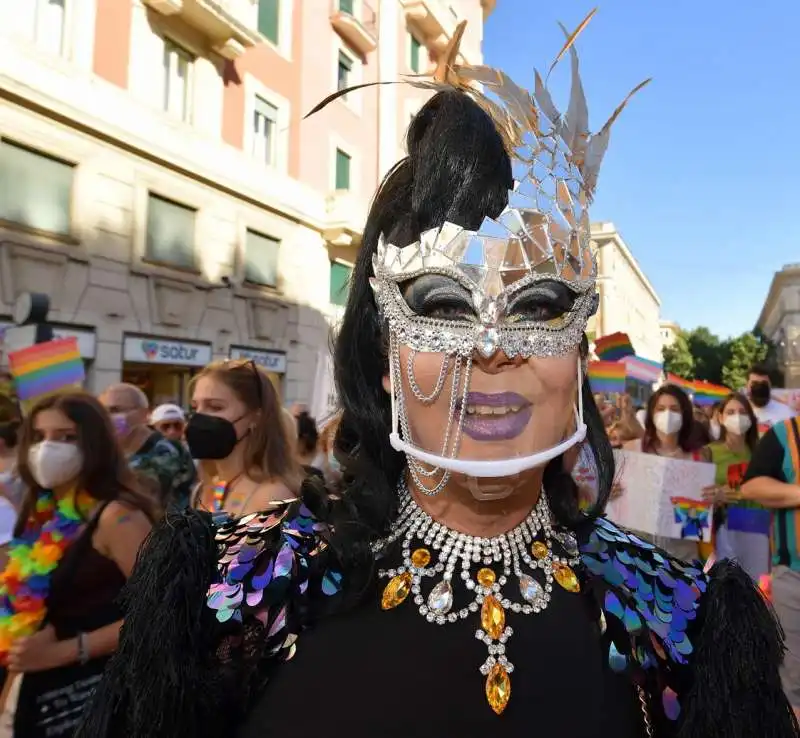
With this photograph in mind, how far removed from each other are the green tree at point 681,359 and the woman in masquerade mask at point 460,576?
148 feet

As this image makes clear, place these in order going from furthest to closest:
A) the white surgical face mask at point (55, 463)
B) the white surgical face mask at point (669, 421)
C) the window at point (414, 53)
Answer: the window at point (414, 53) → the white surgical face mask at point (669, 421) → the white surgical face mask at point (55, 463)

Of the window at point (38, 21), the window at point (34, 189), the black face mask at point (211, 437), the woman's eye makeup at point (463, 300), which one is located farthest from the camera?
the window at point (34, 189)

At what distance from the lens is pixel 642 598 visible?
1208mm

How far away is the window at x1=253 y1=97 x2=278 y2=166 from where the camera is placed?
497 inches

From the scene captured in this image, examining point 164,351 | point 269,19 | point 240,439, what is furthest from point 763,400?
point 269,19

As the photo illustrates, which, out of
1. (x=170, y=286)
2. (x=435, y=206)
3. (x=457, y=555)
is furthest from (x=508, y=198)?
(x=170, y=286)

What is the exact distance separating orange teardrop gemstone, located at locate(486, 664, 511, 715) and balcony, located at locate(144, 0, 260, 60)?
11.7 metres

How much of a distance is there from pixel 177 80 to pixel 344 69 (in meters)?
5.44

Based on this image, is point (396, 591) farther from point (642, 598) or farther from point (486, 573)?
point (642, 598)

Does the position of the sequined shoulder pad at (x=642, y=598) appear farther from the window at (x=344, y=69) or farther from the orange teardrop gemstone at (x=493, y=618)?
the window at (x=344, y=69)

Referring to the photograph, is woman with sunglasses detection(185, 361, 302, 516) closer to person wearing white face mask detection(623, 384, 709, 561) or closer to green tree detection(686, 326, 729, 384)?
person wearing white face mask detection(623, 384, 709, 561)

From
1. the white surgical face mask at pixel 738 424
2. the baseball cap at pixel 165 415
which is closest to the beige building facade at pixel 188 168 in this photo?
the baseball cap at pixel 165 415

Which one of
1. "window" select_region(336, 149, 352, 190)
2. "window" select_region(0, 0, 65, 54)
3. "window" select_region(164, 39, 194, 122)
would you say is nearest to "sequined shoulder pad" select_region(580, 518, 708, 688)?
"window" select_region(0, 0, 65, 54)

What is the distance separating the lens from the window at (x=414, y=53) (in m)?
16.5
